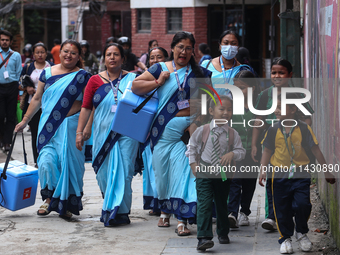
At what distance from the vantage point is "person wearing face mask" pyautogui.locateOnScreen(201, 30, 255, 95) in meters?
5.71

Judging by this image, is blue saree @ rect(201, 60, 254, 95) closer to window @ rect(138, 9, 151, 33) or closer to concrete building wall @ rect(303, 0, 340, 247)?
concrete building wall @ rect(303, 0, 340, 247)

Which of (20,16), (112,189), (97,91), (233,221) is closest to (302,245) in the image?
(233,221)

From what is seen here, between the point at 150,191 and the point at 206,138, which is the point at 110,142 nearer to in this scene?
the point at 150,191

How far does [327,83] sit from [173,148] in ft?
4.84

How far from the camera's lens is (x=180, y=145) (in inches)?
210

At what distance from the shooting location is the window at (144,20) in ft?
68.4

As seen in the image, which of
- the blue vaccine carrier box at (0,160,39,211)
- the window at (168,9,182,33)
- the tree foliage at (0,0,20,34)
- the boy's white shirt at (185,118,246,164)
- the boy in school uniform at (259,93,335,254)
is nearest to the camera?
the boy in school uniform at (259,93,335,254)

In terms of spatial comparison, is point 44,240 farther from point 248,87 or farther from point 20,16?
point 20,16

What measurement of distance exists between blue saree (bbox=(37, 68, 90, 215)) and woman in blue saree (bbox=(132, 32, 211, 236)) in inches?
42.1

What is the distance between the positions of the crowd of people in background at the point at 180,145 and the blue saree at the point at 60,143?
10mm

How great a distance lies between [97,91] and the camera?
5.71 metres

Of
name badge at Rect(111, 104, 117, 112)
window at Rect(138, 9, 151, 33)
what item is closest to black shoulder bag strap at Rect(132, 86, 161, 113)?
name badge at Rect(111, 104, 117, 112)

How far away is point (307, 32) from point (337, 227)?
11.5ft

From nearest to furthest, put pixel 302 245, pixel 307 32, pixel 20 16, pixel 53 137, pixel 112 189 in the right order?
pixel 302 245, pixel 112 189, pixel 53 137, pixel 307 32, pixel 20 16
